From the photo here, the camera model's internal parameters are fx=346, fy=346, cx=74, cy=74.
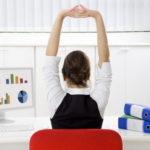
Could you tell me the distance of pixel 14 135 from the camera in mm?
1885

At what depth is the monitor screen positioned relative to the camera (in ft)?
7.95

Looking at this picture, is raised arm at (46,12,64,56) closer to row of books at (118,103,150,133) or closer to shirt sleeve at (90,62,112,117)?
shirt sleeve at (90,62,112,117)

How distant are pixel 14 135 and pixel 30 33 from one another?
8.34 ft

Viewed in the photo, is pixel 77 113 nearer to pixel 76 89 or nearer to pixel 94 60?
pixel 76 89

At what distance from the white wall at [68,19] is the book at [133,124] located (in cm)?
243

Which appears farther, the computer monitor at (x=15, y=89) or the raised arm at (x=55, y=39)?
the computer monitor at (x=15, y=89)

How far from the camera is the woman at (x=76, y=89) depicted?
1681 millimetres

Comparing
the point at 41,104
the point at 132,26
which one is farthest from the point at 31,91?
the point at 132,26

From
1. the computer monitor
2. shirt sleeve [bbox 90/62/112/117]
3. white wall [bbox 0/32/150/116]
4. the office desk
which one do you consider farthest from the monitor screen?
white wall [bbox 0/32/150/116]

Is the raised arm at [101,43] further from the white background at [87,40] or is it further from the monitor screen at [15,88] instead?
the white background at [87,40]

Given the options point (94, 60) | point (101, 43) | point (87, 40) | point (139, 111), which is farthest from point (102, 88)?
point (87, 40)

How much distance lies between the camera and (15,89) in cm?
246

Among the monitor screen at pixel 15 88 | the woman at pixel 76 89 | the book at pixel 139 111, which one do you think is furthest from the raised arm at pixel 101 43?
the monitor screen at pixel 15 88

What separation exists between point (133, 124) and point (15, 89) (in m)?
0.91
